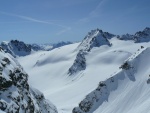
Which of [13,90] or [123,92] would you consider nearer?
[13,90]

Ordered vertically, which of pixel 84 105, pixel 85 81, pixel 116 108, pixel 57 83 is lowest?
pixel 116 108

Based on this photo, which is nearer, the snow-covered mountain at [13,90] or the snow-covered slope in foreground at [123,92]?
the snow-covered mountain at [13,90]

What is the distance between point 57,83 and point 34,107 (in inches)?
5964

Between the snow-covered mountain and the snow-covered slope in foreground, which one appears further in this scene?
the snow-covered slope in foreground

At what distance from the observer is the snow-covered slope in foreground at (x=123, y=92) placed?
298 ft

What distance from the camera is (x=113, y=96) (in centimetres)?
9856

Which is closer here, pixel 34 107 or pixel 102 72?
pixel 34 107

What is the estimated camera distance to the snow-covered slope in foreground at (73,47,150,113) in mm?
90875

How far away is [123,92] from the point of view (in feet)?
324

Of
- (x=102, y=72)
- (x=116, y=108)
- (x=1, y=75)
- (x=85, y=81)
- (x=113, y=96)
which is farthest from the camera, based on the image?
(x=102, y=72)

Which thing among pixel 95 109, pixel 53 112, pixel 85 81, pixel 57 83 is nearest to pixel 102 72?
pixel 85 81

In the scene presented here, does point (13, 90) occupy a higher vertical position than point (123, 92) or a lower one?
lower

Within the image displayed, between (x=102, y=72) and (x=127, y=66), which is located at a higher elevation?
(x=102, y=72)

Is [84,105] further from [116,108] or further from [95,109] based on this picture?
[116,108]
